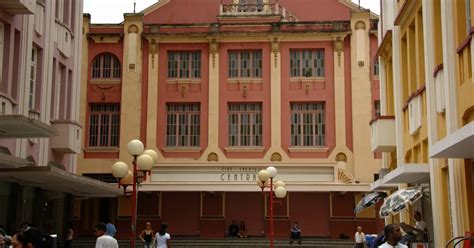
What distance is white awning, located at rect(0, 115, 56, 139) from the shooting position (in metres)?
14.8

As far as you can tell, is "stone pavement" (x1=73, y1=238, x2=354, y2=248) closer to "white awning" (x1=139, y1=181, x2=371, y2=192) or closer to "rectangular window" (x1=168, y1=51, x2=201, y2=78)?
"white awning" (x1=139, y1=181, x2=371, y2=192)

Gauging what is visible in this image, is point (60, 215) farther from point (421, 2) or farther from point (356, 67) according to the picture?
point (356, 67)

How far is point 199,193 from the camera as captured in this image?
3506cm

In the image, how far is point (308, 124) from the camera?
35.5 metres

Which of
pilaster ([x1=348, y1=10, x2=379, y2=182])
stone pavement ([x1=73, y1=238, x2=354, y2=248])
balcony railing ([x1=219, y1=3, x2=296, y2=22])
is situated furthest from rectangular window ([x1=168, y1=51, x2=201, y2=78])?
stone pavement ([x1=73, y1=238, x2=354, y2=248])

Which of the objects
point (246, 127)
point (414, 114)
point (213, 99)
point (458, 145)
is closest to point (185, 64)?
point (213, 99)

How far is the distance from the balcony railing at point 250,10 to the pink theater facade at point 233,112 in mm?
78

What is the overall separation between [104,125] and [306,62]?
11073 millimetres

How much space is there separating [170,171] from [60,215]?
10139 millimetres

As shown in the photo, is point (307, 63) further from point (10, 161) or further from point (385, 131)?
point (10, 161)

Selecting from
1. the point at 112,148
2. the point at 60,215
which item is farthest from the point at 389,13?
the point at 112,148

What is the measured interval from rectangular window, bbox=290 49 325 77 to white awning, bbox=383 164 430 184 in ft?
56.8

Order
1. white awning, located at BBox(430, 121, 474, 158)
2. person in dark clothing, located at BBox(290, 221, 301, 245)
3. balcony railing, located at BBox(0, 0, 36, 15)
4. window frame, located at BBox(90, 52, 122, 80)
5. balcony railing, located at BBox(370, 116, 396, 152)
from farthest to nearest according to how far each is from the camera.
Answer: window frame, located at BBox(90, 52, 122, 80)
person in dark clothing, located at BBox(290, 221, 301, 245)
balcony railing, located at BBox(370, 116, 396, 152)
balcony railing, located at BBox(0, 0, 36, 15)
white awning, located at BBox(430, 121, 474, 158)

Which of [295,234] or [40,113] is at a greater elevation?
[40,113]
